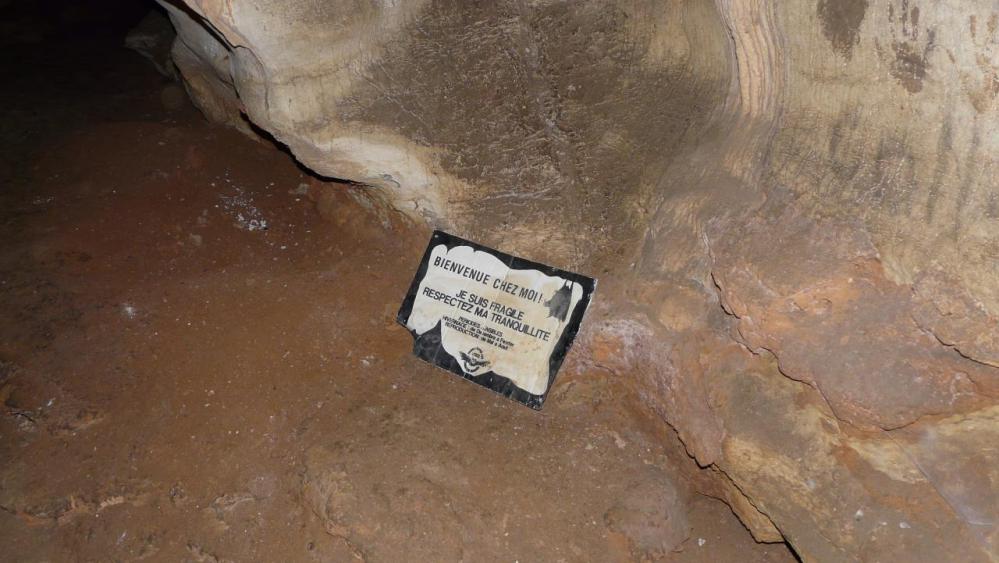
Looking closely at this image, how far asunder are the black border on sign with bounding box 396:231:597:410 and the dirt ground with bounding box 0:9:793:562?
6 cm

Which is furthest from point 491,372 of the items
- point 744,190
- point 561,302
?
point 744,190

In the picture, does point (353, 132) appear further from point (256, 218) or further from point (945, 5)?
point (945, 5)

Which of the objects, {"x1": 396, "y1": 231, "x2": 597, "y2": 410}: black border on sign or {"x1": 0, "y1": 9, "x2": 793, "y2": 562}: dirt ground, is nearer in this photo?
{"x1": 0, "y1": 9, "x2": 793, "y2": 562}: dirt ground

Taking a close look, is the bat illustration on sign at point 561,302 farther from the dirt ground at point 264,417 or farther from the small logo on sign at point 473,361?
the small logo on sign at point 473,361

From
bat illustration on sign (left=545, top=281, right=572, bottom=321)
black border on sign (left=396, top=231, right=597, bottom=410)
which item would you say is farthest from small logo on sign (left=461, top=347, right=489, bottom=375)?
bat illustration on sign (left=545, top=281, right=572, bottom=321)

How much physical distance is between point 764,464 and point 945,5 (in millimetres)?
1334

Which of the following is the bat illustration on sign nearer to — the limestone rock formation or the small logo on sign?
the limestone rock formation

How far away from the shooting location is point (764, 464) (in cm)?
207

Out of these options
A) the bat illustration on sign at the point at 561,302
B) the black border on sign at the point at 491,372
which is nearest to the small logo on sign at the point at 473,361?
the black border on sign at the point at 491,372

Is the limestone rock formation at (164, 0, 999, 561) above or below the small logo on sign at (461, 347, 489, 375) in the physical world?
above

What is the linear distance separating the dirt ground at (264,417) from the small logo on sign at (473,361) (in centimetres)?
8

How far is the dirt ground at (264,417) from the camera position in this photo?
2.25 m

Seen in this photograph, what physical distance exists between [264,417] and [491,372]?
0.87m

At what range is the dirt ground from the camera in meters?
2.25
